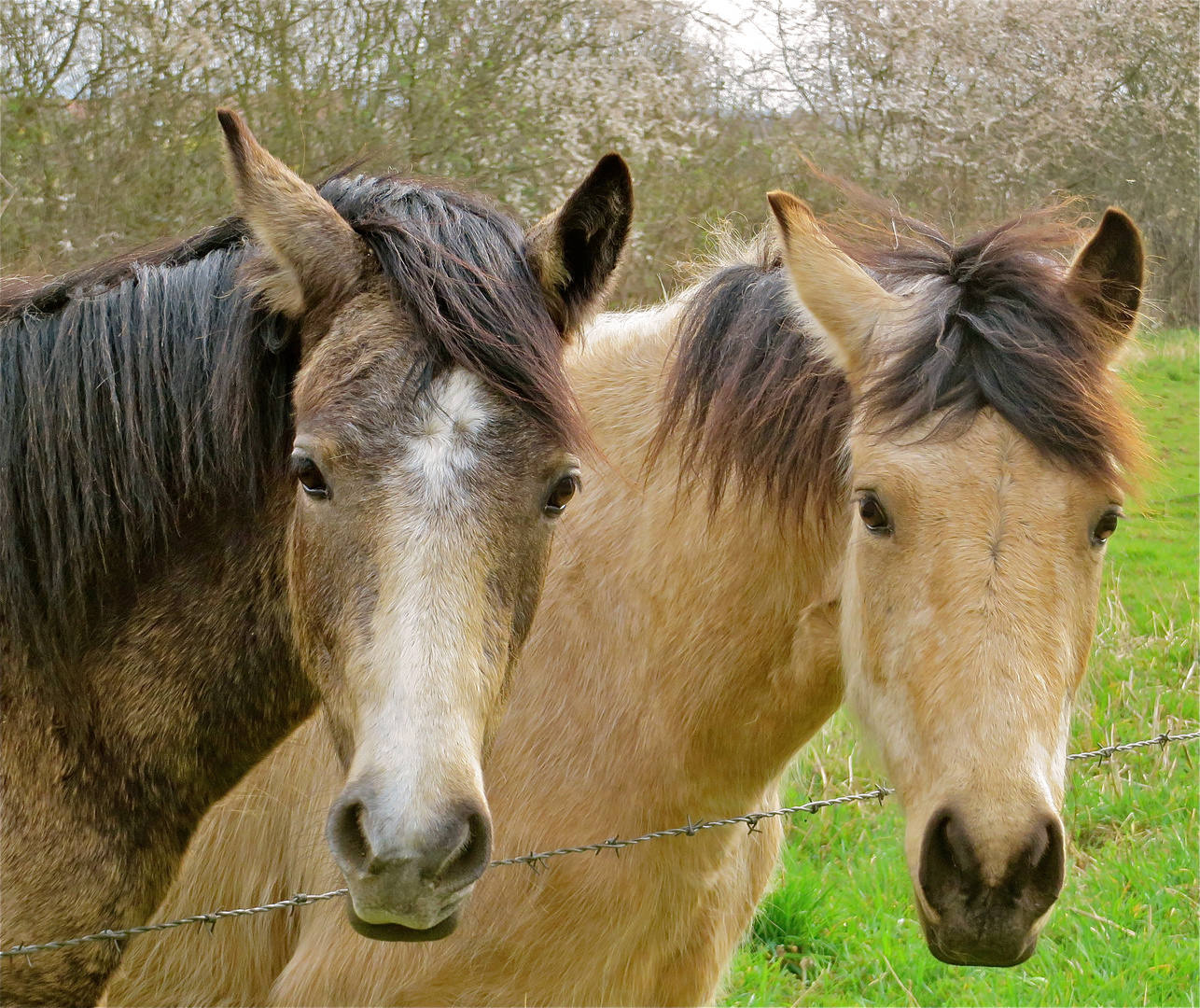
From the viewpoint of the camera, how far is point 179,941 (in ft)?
9.63

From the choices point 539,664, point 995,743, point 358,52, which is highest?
point 358,52

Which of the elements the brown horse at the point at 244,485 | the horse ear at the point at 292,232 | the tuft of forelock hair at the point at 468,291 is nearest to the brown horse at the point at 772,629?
the brown horse at the point at 244,485

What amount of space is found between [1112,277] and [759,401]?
0.88 meters

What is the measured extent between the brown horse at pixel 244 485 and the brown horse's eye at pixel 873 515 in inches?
26.5

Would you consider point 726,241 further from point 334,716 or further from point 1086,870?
point 1086,870

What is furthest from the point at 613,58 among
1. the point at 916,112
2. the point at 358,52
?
the point at 916,112

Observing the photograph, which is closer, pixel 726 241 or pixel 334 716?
pixel 334 716

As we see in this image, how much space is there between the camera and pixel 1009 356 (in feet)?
7.45

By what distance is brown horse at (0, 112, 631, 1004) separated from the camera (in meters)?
1.97

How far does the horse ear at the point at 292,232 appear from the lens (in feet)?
6.87

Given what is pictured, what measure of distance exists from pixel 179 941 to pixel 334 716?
1369 millimetres

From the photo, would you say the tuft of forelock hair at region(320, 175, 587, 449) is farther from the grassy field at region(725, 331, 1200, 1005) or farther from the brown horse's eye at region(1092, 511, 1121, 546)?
the grassy field at region(725, 331, 1200, 1005)

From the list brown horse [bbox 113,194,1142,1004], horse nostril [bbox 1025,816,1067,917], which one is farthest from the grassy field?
horse nostril [bbox 1025,816,1067,917]

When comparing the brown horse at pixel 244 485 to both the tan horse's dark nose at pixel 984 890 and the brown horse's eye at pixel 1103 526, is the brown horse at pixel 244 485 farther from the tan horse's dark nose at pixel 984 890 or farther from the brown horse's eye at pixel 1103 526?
the brown horse's eye at pixel 1103 526
